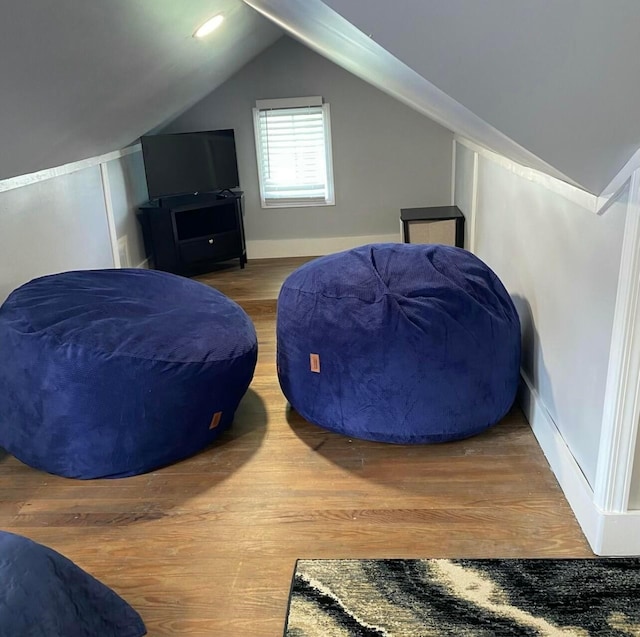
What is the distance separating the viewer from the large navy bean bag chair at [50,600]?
4.43 ft

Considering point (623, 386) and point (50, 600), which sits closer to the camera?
point (50, 600)

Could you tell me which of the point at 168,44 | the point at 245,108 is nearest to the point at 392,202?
the point at 245,108

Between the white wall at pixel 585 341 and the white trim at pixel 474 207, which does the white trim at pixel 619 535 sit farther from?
the white trim at pixel 474 207

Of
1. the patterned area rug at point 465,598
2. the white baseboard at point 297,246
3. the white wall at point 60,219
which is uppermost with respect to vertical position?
the white wall at point 60,219

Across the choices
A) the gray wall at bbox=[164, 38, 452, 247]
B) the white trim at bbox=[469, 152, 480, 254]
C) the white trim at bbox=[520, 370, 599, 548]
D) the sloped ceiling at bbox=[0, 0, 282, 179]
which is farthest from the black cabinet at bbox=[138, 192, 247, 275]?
the white trim at bbox=[520, 370, 599, 548]

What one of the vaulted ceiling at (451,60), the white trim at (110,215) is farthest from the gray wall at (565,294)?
the white trim at (110,215)

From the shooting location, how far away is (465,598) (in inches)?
70.1

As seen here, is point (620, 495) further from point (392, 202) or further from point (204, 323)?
point (392, 202)

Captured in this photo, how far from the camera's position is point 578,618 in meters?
1.70

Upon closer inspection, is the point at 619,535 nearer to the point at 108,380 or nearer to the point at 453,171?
the point at 108,380

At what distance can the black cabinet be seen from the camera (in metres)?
4.91

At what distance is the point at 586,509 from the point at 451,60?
144 cm

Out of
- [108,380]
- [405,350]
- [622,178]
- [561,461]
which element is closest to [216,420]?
[108,380]

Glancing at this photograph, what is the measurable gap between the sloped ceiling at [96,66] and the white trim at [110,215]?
0.19 m
